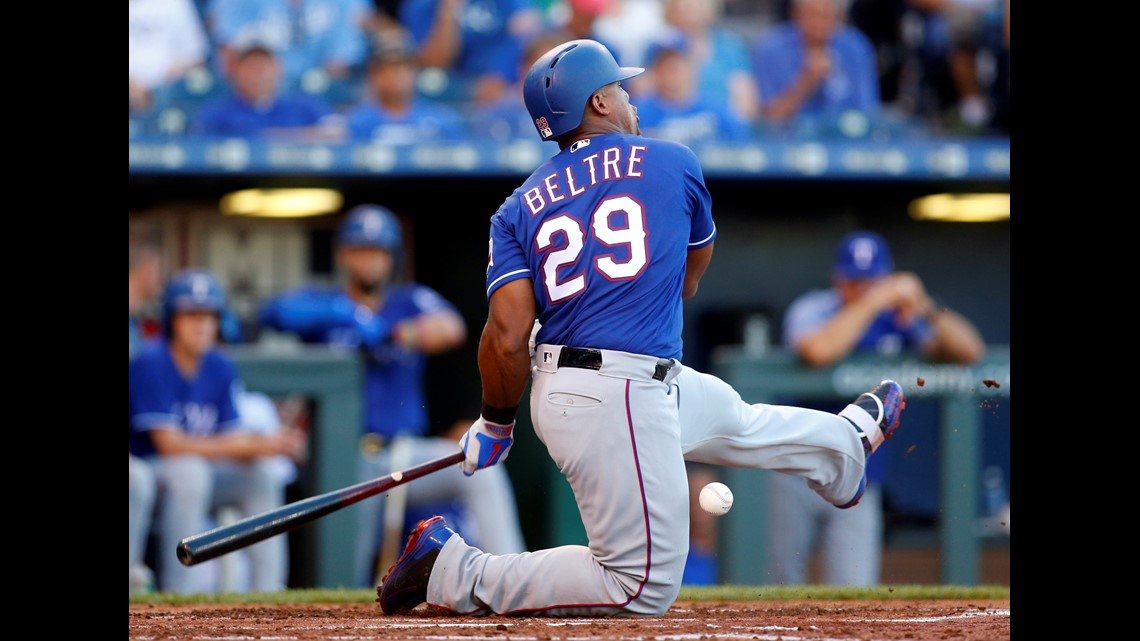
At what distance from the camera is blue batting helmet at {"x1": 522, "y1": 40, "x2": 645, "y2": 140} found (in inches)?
145

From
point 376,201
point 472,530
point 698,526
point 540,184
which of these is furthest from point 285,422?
point 540,184

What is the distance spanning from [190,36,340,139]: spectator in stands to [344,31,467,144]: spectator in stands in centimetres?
16

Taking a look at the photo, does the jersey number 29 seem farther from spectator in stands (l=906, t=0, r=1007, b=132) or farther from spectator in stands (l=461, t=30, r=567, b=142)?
spectator in stands (l=906, t=0, r=1007, b=132)

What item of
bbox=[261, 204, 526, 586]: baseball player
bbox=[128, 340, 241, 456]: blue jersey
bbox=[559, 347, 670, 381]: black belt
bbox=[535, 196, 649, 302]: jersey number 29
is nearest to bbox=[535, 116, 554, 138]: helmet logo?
bbox=[535, 196, 649, 302]: jersey number 29

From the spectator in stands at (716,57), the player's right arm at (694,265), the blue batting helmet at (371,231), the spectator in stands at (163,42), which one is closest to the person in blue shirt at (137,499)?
the spectator in stands at (163,42)

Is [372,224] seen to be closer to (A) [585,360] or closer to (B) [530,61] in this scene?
(B) [530,61]

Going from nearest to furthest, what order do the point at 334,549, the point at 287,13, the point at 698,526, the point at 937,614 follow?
the point at 937,614, the point at 334,549, the point at 698,526, the point at 287,13

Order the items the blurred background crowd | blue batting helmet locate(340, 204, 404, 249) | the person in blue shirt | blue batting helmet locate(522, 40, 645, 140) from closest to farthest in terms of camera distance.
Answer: blue batting helmet locate(522, 40, 645, 140) → the person in blue shirt → blue batting helmet locate(340, 204, 404, 249) → the blurred background crowd

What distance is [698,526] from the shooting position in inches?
285

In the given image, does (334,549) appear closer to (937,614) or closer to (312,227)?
(312,227)

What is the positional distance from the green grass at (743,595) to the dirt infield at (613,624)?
1.07 feet
